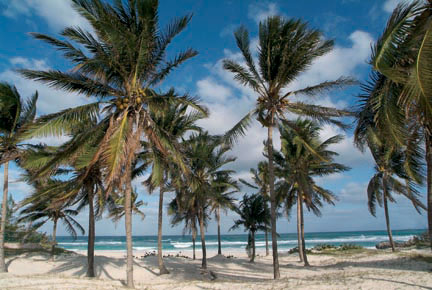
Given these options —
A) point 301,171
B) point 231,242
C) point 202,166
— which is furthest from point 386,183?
point 231,242

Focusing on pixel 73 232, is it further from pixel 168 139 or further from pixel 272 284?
pixel 272 284

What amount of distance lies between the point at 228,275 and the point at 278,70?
33.4ft

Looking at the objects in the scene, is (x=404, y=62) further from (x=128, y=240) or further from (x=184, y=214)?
(x=184, y=214)

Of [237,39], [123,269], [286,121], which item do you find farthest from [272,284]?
[123,269]

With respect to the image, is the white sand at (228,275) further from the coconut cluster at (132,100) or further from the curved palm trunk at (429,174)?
the coconut cluster at (132,100)

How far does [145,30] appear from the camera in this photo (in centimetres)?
915

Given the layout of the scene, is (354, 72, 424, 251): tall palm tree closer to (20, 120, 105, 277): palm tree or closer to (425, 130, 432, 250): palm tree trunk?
(425, 130, 432, 250): palm tree trunk

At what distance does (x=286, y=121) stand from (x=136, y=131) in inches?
209

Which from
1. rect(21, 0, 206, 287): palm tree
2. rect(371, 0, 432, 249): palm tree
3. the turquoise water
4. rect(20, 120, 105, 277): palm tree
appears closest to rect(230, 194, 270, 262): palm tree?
rect(20, 120, 105, 277): palm tree

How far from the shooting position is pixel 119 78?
391 inches

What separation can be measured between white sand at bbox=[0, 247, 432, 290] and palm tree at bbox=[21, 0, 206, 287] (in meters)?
2.48

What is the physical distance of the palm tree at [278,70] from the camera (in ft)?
34.4

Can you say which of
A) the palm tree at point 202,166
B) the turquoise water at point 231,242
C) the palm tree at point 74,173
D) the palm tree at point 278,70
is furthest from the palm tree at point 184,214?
the turquoise water at point 231,242

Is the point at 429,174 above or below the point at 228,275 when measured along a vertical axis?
above
